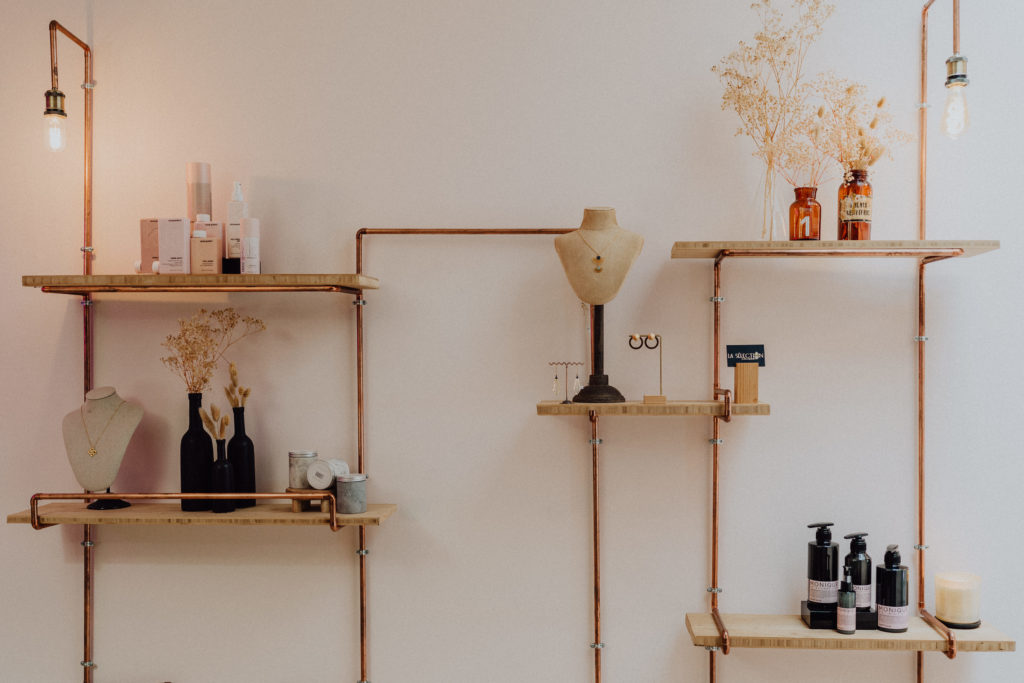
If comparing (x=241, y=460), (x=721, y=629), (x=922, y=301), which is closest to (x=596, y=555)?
(x=721, y=629)

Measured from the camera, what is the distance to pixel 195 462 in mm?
1625

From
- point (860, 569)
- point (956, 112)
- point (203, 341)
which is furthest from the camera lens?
point (203, 341)

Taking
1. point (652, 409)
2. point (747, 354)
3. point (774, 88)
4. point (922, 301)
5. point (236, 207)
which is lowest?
point (652, 409)

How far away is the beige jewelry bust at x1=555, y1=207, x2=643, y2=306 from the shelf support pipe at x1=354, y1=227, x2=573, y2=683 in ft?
0.56

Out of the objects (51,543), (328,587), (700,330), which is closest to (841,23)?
(700,330)

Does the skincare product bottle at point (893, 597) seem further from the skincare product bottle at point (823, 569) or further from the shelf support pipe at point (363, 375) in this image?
the shelf support pipe at point (363, 375)

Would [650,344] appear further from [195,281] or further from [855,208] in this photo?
[195,281]

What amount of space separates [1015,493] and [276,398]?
1747 millimetres

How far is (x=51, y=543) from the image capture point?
175 centimetres

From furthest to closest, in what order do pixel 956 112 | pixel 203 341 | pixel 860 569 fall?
pixel 203 341 → pixel 860 569 → pixel 956 112

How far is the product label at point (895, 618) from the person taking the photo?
1.51 meters

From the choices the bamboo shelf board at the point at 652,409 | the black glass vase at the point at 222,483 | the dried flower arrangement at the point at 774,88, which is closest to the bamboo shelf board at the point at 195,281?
the black glass vase at the point at 222,483

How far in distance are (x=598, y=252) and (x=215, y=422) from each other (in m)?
0.97

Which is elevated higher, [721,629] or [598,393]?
[598,393]
